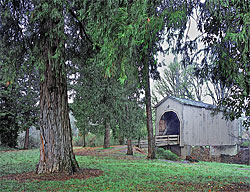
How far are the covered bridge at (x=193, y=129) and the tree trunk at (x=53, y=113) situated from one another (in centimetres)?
1160

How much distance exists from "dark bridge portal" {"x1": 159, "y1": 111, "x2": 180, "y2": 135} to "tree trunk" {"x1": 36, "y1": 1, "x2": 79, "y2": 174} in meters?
14.7

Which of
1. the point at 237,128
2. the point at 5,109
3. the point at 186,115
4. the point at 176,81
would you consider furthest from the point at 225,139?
the point at 5,109

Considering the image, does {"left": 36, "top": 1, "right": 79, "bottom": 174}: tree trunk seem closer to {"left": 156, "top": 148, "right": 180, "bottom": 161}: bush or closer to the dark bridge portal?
{"left": 156, "top": 148, "right": 180, "bottom": 161}: bush

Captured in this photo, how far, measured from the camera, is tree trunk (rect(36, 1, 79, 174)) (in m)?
6.41

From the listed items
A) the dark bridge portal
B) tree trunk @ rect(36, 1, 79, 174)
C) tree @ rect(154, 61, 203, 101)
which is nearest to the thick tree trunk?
tree trunk @ rect(36, 1, 79, 174)

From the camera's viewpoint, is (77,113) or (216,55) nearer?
(216,55)

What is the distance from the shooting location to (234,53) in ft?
17.3

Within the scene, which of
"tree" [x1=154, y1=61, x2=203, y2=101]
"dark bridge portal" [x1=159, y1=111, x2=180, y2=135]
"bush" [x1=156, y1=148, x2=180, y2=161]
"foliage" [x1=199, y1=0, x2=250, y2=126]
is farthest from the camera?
"tree" [x1=154, y1=61, x2=203, y2=101]

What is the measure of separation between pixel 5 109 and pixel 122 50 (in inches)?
666

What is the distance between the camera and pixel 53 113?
6.54 m

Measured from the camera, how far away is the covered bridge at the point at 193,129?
56.3 feet

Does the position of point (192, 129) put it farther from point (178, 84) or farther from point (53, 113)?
point (53, 113)

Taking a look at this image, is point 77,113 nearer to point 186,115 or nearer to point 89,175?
point 186,115

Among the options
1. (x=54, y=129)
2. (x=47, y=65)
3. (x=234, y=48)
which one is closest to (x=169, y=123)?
(x=54, y=129)
